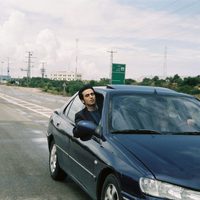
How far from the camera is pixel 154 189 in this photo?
13.6ft

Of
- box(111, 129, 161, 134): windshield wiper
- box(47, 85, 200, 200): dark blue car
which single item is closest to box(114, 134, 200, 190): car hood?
box(47, 85, 200, 200): dark blue car

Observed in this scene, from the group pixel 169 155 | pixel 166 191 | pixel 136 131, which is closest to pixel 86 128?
pixel 136 131

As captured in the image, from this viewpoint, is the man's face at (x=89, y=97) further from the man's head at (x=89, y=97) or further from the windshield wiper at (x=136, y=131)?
the windshield wiper at (x=136, y=131)

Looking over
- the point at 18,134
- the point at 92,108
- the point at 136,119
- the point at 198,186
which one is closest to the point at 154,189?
the point at 198,186

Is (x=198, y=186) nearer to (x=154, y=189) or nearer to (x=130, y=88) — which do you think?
(x=154, y=189)

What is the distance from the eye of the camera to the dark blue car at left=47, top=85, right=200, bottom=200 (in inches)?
167

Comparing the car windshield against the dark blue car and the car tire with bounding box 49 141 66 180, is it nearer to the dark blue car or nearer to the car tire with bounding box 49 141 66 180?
the dark blue car

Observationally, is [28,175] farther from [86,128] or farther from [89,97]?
[86,128]

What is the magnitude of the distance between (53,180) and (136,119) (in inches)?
96.9

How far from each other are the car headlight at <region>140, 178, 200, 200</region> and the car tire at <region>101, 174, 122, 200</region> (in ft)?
1.43

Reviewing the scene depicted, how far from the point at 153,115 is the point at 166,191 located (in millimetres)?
1732

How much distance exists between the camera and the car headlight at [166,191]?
402 cm

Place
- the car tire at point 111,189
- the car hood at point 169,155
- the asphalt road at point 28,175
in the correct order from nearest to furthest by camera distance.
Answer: the car hood at point 169,155 < the car tire at point 111,189 < the asphalt road at point 28,175

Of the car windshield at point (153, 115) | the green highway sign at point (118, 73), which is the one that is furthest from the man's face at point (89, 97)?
the green highway sign at point (118, 73)
